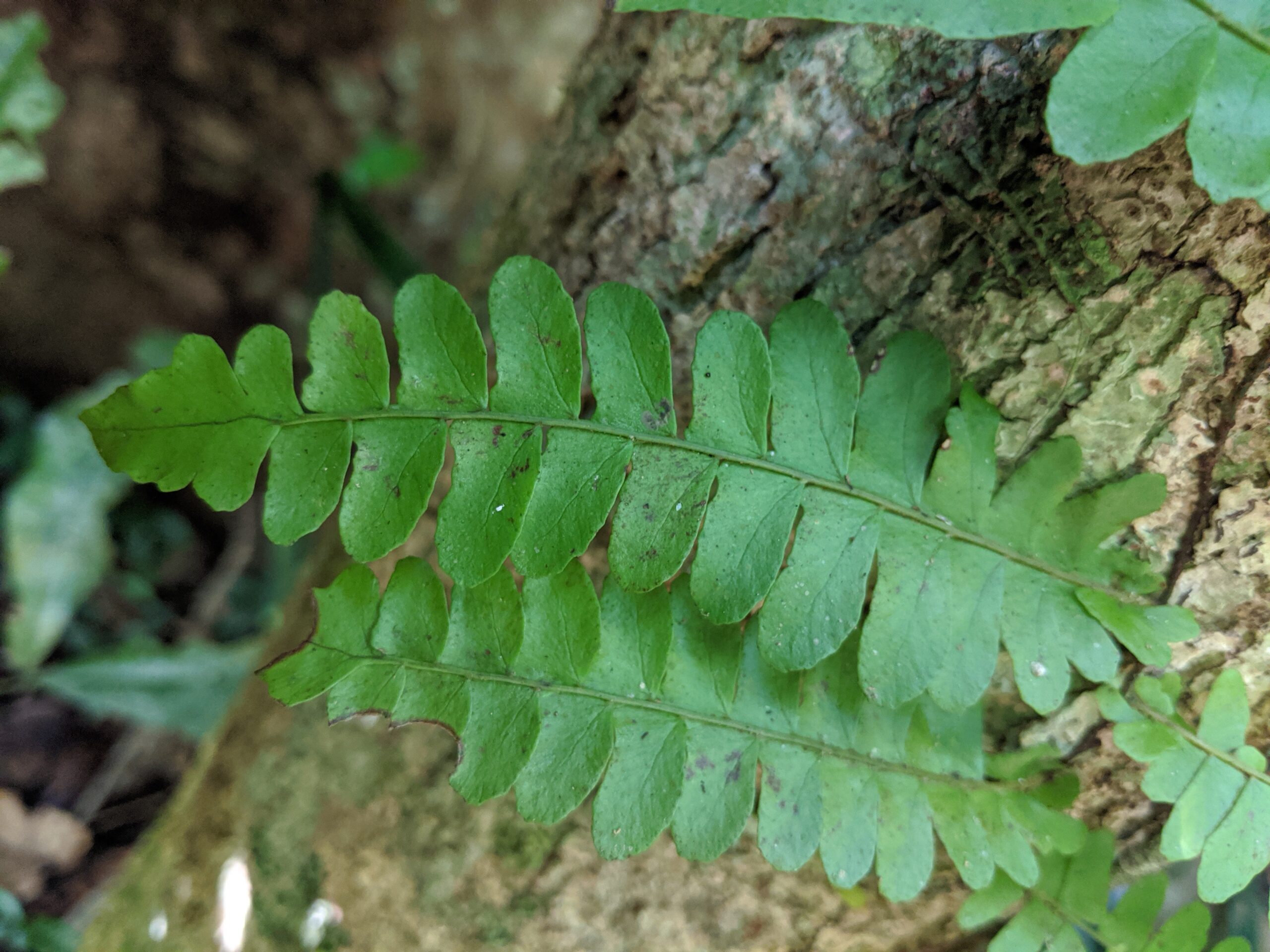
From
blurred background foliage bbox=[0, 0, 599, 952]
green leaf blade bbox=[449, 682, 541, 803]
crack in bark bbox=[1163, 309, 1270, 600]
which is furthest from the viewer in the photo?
blurred background foliage bbox=[0, 0, 599, 952]

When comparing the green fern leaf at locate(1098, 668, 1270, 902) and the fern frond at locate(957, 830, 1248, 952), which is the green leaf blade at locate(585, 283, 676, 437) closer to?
the green fern leaf at locate(1098, 668, 1270, 902)

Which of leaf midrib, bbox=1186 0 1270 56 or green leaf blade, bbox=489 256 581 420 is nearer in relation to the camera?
leaf midrib, bbox=1186 0 1270 56

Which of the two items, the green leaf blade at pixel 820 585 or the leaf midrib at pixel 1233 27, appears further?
the green leaf blade at pixel 820 585

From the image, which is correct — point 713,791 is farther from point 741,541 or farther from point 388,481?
point 388,481

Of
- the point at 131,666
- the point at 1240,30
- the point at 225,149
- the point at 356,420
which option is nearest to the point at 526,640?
the point at 356,420

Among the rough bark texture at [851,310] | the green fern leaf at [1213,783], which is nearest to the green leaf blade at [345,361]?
the rough bark texture at [851,310]

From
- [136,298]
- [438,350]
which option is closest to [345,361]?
[438,350]

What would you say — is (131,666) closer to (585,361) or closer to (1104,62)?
(585,361)

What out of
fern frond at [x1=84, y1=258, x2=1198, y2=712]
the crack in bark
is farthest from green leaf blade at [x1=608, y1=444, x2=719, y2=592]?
the crack in bark

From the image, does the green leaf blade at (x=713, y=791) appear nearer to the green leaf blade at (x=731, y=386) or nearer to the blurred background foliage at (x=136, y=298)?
the green leaf blade at (x=731, y=386)
